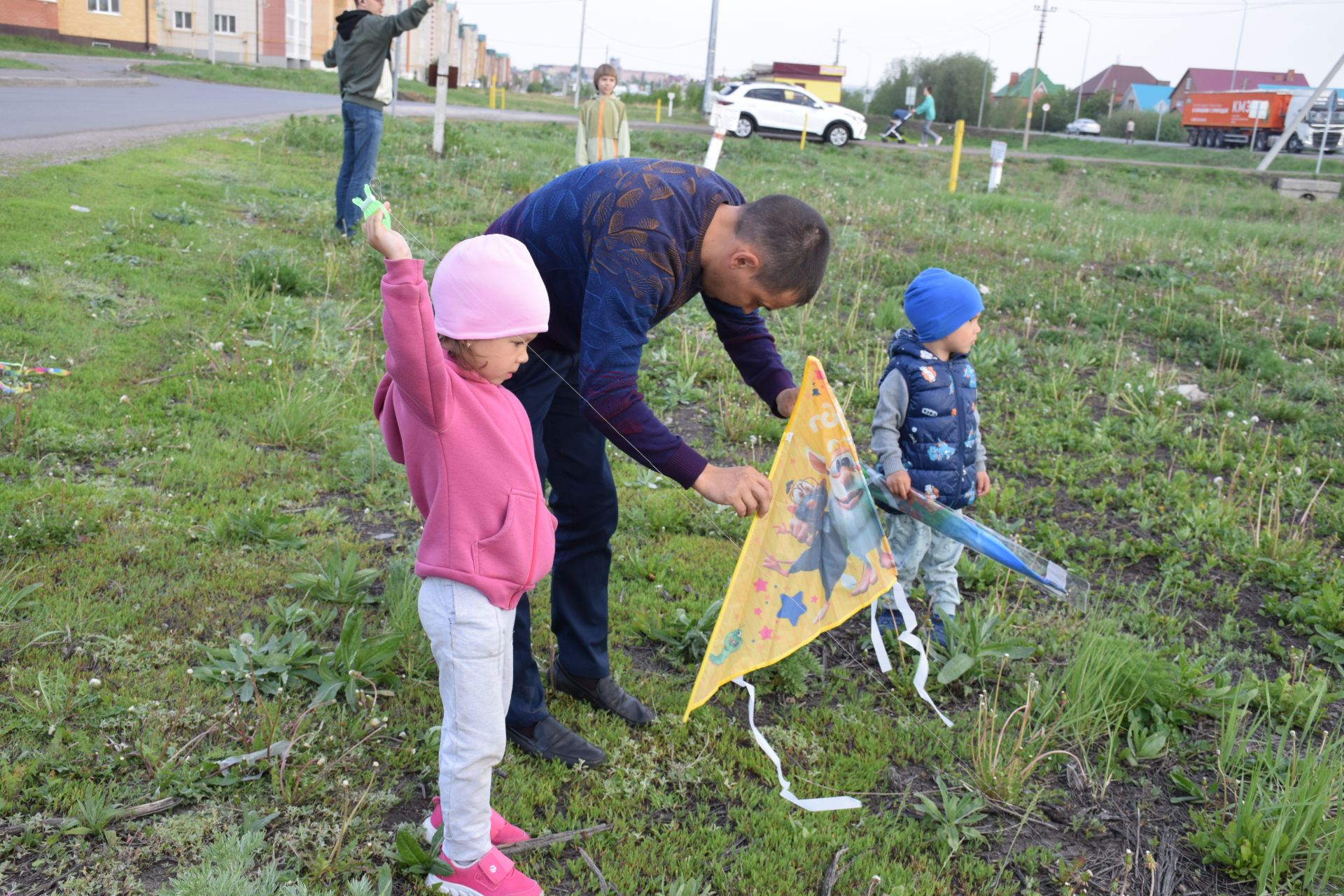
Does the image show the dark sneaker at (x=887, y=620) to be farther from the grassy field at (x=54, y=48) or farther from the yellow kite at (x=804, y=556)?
the grassy field at (x=54, y=48)

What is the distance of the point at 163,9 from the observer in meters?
50.3

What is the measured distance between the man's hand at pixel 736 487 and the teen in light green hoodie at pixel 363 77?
680cm

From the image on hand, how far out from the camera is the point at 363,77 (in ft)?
27.6

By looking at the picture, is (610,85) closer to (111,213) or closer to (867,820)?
(111,213)

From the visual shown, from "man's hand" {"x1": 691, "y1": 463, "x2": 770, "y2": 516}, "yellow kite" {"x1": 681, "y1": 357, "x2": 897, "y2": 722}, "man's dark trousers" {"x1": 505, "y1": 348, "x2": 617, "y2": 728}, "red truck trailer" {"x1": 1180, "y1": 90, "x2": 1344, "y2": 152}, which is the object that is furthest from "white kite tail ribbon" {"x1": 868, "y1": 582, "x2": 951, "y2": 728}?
"red truck trailer" {"x1": 1180, "y1": 90, "x2": 1344, "y2": 152}

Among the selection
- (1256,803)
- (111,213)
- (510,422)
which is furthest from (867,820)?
(111,213)

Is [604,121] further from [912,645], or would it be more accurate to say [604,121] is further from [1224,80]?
[1224,80]

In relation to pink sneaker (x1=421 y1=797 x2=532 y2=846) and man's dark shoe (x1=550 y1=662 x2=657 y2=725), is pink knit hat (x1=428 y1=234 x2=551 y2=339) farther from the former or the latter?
man's dark shoe (x1=550 y1=662 x2=657 y2=725)

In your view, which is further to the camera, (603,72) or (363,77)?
(603,72)

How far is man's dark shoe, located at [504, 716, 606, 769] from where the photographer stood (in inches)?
118

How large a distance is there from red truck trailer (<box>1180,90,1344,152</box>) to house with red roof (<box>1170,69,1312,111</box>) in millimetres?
27720

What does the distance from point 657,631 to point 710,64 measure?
34885 mm

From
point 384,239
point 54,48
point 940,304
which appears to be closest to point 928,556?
point 940,304

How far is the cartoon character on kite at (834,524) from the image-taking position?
130 inches
